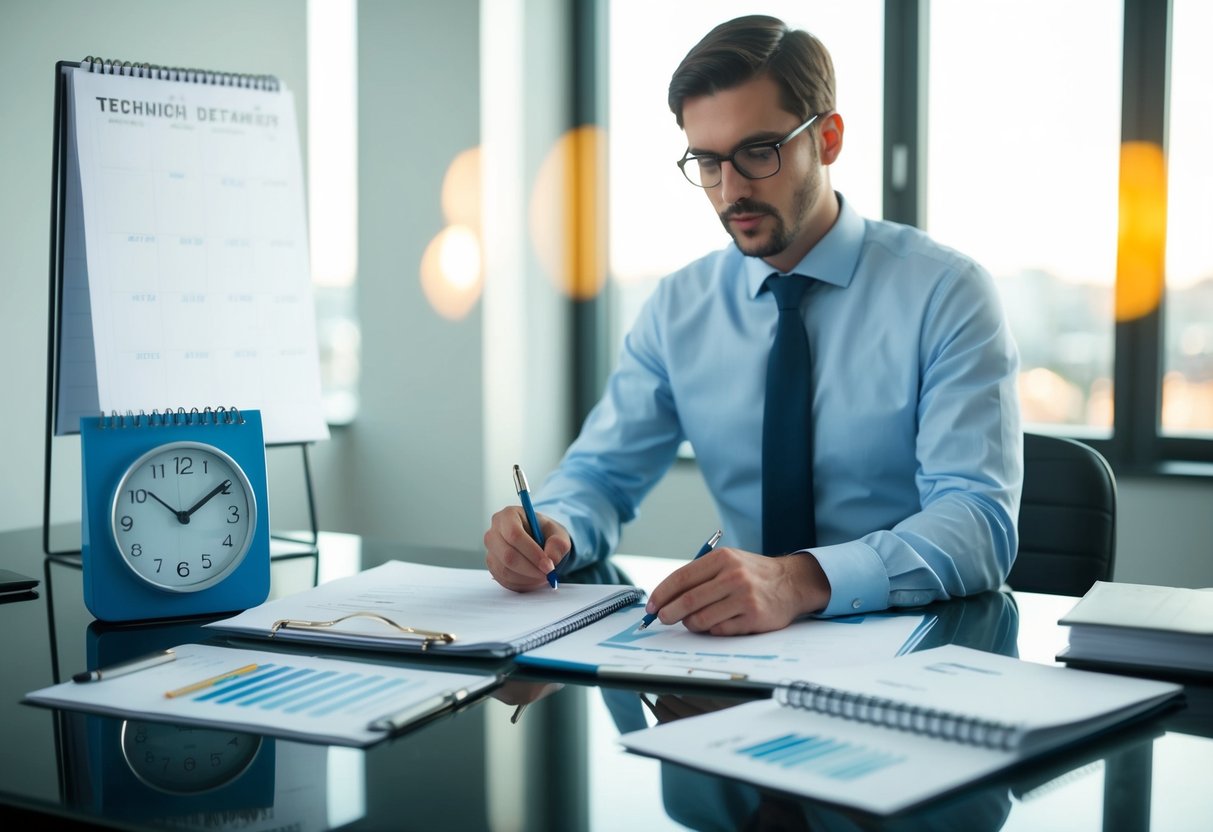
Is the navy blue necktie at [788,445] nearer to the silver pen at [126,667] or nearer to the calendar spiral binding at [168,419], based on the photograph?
the calendar spiral binding at [168,419]

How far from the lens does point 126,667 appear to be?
997 mm

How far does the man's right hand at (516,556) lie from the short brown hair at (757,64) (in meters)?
0.71

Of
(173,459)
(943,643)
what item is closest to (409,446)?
(173,459)

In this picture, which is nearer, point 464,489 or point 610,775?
point 610,775

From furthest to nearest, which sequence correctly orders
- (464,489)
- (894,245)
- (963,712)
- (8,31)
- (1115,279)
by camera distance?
1. (464,489)
2. (1115,279)
3. (8,31)
4. (894,245)
5. (963,712)

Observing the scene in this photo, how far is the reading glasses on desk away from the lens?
1052 mm

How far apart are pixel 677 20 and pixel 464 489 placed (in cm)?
170

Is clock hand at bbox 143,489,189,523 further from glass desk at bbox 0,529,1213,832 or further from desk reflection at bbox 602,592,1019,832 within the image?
desk reflection at bbox 602,592,1019,832

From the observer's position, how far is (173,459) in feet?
4.13

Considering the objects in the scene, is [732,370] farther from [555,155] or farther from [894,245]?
[555,155]

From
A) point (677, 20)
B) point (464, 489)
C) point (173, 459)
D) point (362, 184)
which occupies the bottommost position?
point (464, 489)

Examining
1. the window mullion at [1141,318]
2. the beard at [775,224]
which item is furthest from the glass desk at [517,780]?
the window mullion at [1141,318]

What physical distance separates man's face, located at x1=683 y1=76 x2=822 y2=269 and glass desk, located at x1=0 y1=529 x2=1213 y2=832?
0.89 meters

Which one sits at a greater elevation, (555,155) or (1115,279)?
(555,155)
